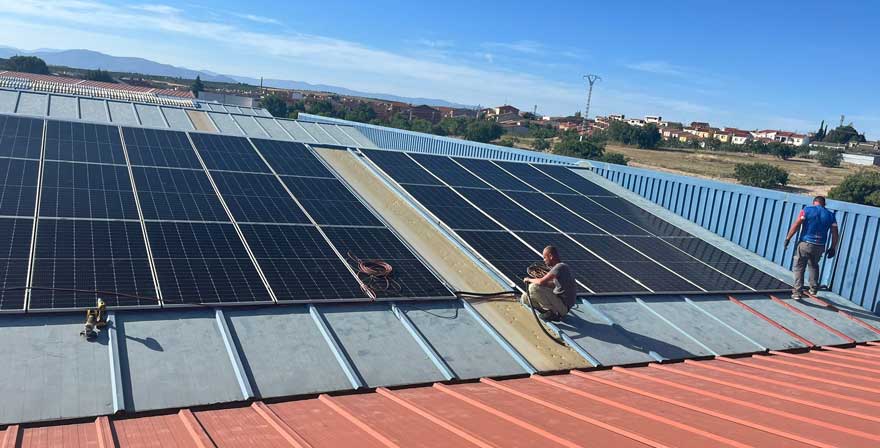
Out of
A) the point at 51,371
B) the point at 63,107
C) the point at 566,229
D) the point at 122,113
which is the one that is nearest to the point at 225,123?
the point at 122,113

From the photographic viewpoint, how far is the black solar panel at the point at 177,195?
1159 cm

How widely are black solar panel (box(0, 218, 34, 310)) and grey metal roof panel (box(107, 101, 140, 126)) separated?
17.1 m

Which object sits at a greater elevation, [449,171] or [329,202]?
[449,171]

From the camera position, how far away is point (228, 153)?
1644 centimetres

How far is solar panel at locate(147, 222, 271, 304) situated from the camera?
9.09m

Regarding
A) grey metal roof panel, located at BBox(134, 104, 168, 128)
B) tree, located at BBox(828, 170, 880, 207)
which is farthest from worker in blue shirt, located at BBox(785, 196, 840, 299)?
tree, located at BBox(828, 170, 880, 207)

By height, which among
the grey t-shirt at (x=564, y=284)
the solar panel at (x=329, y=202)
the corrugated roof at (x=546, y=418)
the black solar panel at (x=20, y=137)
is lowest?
the corrugated roof at (x=546, y=418)

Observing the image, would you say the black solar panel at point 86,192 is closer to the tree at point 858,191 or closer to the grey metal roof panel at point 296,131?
the grey metal roof panel at point 296,131

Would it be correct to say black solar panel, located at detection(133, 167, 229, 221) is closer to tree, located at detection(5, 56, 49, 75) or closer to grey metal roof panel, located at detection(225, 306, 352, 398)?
grey metal roof panel, located at detection(225, 306, 352, 398)

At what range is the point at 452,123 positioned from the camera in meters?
123

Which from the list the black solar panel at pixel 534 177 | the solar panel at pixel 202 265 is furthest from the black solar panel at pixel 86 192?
the black solar panel at pixel 534 177

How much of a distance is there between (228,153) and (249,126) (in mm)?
15748

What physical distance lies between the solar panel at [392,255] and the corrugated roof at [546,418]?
9.05ft

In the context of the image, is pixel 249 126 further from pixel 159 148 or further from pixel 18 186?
pixel 18 186
